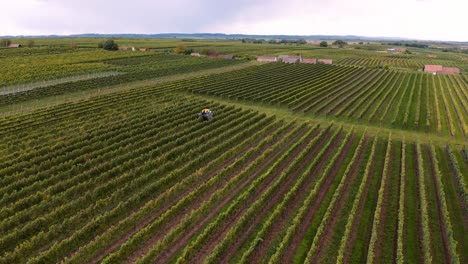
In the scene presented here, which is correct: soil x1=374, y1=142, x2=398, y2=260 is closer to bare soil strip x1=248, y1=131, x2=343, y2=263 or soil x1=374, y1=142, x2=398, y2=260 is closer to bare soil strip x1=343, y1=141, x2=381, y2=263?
bare soil strip x1=343, y1=141, x2=381, y2=263

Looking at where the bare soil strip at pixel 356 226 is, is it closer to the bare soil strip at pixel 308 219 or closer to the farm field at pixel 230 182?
the farm field at pixel 230 182

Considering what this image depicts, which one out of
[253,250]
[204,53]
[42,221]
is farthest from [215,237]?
[204,53]

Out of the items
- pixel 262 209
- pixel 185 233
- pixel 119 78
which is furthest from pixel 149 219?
pixel 119 78

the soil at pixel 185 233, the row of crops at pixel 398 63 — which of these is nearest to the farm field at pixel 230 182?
the soil at pixel 185 233

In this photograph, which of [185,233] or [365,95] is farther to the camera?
[365,95]

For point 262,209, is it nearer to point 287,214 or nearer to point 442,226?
point 287,214

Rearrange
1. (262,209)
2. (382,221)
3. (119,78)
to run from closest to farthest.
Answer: (382,221), (262,209), (119,78)
